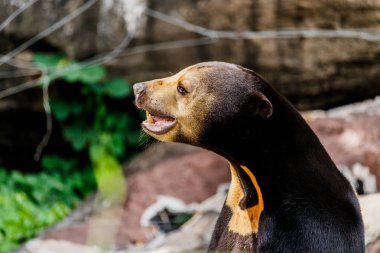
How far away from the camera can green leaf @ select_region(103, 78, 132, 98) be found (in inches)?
270

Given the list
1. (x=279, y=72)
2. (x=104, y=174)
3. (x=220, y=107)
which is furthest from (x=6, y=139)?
(x=104, y=174)

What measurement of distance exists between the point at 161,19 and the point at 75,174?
149cm

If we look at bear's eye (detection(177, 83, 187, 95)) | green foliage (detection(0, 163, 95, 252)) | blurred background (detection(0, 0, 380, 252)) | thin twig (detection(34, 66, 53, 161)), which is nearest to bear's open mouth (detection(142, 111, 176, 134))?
bear's eye (detection(177, 83, 187, 95))

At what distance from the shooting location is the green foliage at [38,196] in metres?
6.01

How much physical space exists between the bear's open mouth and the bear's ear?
13.2 inches

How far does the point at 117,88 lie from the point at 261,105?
378 centimetres

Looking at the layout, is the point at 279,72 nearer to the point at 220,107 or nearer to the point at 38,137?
the point at 38,137

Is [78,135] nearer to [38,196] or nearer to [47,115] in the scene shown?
[47,115]

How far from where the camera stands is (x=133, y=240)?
6027 millimetres

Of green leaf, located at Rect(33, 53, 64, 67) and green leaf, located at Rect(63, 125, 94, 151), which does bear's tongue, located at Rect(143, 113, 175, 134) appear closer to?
green leaf, located at Rect(33, 53, 64, 67)

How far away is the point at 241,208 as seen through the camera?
343 cm

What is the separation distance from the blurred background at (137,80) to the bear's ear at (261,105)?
3.00 m

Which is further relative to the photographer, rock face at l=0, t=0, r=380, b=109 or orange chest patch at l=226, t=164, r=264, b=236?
rock face at l=0, t=0, r=380, b=109

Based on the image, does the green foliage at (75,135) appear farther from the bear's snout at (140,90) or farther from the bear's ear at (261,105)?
the bear's ear at (261,105)
